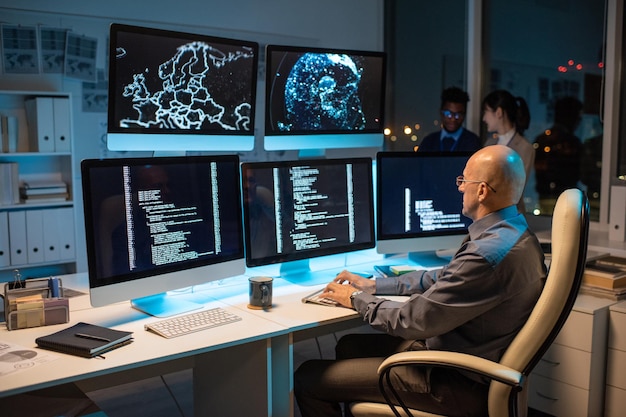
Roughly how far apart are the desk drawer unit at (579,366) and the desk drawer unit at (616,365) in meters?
0.02

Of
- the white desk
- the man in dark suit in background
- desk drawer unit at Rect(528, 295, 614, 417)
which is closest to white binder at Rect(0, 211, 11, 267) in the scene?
the white desk

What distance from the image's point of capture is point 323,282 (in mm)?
2674

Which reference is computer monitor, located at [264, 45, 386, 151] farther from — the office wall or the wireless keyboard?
the office wall

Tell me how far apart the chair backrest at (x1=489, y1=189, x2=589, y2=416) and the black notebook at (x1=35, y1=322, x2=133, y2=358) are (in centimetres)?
109

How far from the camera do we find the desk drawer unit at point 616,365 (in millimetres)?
2783

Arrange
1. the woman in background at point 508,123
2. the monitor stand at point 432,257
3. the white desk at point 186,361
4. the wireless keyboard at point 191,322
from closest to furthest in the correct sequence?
the white desk at point 186,361 < the wireless keyboard at point 191,322 < the monitor stand at point 432,257 < the woman in background at point 508,123

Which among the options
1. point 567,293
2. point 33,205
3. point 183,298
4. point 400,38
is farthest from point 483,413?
point 400,38

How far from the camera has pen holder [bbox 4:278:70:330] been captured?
2041mm

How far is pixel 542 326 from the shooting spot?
69.8 inches

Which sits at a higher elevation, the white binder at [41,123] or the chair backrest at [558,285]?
the white binder at [41,123]

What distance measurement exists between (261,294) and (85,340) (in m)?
0.63

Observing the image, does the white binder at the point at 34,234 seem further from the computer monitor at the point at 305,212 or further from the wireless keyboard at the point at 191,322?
the wireless keyboard at the point at 191,322

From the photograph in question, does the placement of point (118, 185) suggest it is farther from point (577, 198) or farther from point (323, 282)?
point (577, 198)

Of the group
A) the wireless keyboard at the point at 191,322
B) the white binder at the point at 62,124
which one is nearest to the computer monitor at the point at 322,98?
the wireless keyboard at the point at 191,322
